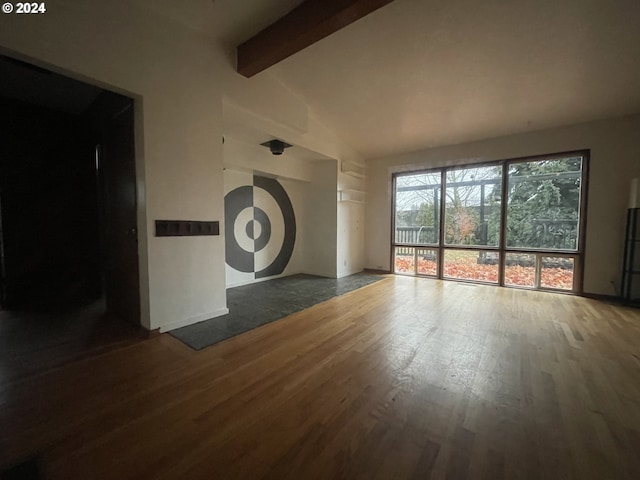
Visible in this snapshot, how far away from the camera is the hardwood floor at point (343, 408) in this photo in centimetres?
113

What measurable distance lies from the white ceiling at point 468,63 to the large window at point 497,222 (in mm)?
792

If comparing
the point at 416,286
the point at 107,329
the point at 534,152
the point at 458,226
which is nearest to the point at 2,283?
the point at 107,329

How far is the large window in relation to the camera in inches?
160

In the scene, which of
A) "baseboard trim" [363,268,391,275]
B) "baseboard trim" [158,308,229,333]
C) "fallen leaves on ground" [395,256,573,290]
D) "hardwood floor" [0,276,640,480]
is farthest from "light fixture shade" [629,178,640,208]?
"baseboard trim" [158,308,229,333]

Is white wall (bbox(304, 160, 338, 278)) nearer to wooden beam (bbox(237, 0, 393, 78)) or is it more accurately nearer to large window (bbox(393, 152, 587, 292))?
large window (bbox(393, 152, 587, 292))

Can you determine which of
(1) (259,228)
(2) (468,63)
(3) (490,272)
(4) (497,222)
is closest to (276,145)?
(1) (259,228)

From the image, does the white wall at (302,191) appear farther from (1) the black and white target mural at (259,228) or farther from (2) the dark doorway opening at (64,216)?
(2) the dark doorway opening at (64,216)

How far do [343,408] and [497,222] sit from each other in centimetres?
460

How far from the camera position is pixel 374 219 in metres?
5.93

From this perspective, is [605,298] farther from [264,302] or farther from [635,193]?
[264,302]

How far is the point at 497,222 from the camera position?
15.0 ft

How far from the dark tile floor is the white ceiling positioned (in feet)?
9.90

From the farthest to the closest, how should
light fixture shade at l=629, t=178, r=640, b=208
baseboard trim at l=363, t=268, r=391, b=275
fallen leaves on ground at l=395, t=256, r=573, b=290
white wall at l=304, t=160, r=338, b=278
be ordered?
baseboard trim at l=363, t=268, r=391, b=275
white wall at l=304, t=160, r=338, b=278
fallen leaves on ground at l=395, t=256, r=573, b=290
light fixture shade at l=629, t=178, r=640, b=208

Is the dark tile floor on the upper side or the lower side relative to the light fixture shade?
lower
